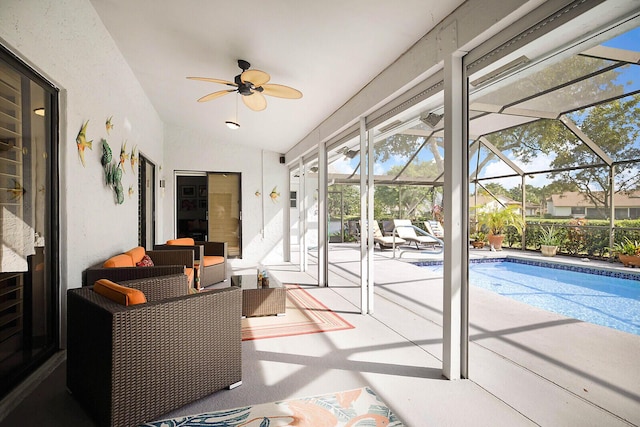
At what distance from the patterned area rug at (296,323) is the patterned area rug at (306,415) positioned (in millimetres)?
1186

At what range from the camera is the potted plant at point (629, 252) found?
2872 mm

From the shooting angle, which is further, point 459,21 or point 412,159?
point 412,159

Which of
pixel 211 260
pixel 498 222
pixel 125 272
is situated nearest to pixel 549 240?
pixel 498 222

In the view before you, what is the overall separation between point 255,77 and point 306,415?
2.68 metres

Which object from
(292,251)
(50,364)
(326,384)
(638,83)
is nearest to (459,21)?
(638,83)

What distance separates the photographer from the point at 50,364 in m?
2.49

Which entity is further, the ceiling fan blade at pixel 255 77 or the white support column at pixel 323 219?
the white support column at pixel 323 219

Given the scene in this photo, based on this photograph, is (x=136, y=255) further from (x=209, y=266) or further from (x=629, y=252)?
(x=629, y=252)

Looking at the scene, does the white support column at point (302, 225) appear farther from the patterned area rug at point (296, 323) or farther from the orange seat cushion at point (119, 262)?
the orange seat cushion at point (119, 262)

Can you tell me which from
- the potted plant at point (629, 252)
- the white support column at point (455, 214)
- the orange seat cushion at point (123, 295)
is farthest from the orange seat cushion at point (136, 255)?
the potted plant at point (629, 252)

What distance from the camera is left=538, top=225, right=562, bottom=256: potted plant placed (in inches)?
224

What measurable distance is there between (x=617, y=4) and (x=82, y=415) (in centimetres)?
349

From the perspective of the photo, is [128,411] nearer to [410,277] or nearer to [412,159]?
[410,277]

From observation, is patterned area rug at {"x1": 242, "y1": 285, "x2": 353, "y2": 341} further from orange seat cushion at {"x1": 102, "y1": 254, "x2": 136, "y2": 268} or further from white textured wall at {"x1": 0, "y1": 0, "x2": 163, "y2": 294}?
white textured wall at {"x1": 0, "y1": 0, "x2": 163, "y2": 294}
